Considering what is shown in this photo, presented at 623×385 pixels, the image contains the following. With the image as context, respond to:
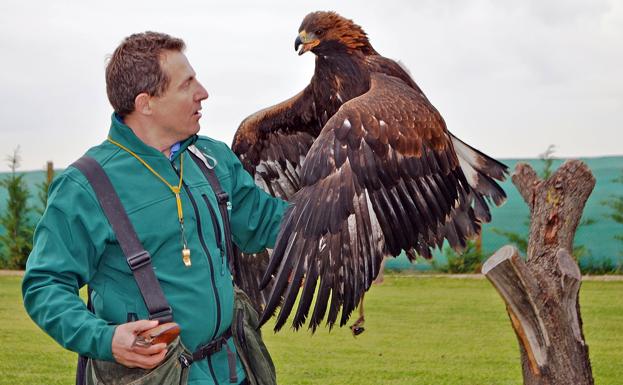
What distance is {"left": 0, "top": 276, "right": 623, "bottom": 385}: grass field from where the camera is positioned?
6.97 meters

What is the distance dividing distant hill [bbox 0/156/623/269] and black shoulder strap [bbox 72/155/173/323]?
355 inches

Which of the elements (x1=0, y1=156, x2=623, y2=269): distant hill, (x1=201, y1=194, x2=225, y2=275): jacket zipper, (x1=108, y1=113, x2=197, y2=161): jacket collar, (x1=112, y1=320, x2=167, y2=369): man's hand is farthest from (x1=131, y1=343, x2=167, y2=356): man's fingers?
(x1=0, y1=156, x2=623, y2=269): distant hill

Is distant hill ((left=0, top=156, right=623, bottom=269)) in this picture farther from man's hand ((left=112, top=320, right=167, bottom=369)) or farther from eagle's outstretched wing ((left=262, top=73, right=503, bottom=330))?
man's hand ((left=112, top=320, right=167, bottom=369))

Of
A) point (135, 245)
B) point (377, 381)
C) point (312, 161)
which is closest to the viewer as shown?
point (135, 245)

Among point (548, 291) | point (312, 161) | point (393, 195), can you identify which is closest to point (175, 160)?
point (312, 161)

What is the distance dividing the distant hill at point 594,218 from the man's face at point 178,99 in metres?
8.88

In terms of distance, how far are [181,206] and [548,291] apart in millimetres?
2199

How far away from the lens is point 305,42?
3.54 meters

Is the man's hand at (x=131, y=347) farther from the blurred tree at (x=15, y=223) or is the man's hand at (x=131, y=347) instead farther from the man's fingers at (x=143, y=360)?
the blurred tree at (x=15, y=223)

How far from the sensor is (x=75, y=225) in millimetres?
2230

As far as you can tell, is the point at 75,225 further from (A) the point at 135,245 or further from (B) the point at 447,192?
(B) the point at 447,192

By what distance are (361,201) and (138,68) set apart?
3.01 ft

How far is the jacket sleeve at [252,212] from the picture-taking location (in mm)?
2754

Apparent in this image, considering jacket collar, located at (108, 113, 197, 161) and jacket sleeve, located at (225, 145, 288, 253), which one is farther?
jacket sleeve, located at (225, 145, 288, 253)
